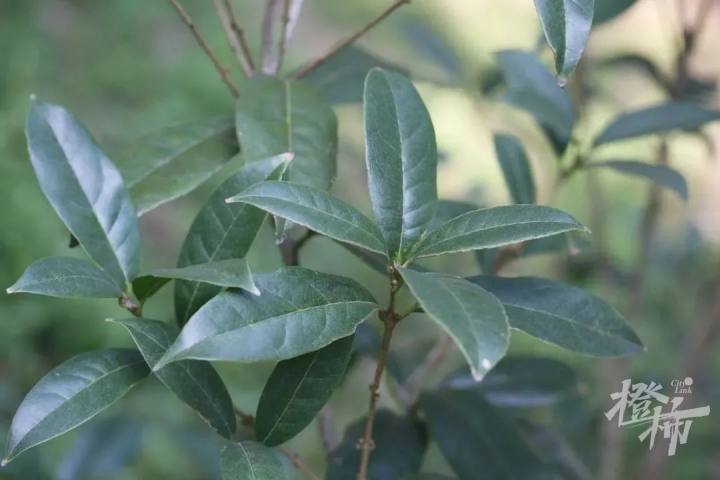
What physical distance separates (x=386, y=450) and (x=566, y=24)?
47 cm

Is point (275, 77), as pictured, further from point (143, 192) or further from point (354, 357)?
point (354, 357)

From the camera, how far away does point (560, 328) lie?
63 cm

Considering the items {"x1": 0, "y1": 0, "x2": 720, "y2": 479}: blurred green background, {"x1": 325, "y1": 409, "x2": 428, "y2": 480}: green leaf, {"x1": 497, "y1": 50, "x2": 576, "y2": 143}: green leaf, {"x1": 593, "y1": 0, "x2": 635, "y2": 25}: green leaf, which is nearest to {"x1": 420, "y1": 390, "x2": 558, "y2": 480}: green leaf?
{"x1": 325, "y1": 409, "x2": 428, "y2": 480}: green leaf

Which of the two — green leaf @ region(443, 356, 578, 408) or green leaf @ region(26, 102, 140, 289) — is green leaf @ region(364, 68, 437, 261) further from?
green leaf @ region(443, 356, 578, 408)

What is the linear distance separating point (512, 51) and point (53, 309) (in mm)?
1727

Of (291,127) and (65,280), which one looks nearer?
(65,280)

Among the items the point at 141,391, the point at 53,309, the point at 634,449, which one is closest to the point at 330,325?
the point at 634,449

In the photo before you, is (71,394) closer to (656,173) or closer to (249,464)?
(249,464)

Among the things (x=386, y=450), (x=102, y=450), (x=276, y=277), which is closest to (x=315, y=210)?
(x=276, y=277)

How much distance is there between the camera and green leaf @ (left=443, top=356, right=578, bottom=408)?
0.99 m

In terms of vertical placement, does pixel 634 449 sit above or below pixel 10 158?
below

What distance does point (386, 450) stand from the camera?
2.81 feet

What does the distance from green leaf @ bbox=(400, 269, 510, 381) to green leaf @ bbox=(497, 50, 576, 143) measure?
393 mm

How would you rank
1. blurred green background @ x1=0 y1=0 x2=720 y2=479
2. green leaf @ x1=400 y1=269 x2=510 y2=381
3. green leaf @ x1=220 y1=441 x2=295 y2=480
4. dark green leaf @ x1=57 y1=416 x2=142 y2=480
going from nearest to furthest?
green leaf @ x1=400 y1=269 x2=510 y2=381 < green leaf @ x1=220 y1=441 x2=295 y2=480 < dark green leaf @ x1=57 y1=416 x2=142 y2=480 < blurred green background @ x1=0 y1=0 x2=720 y2=479
